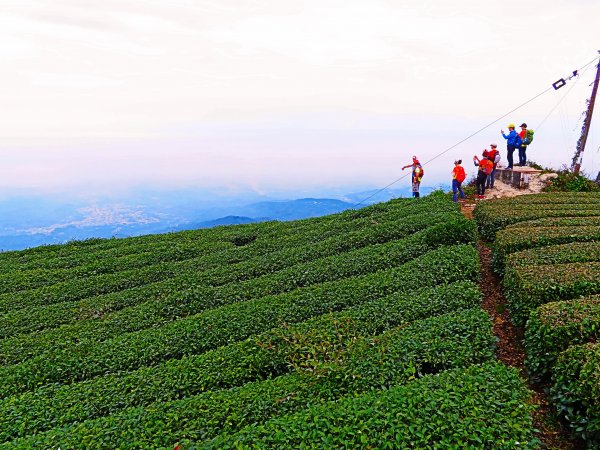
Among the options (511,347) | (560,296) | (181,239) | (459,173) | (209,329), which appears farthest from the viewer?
(181,239)

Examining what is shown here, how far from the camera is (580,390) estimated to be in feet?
21.2

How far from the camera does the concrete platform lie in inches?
978

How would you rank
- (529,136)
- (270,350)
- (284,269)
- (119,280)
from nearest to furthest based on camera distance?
(270,350), (284,269), (119,280), (529,136)

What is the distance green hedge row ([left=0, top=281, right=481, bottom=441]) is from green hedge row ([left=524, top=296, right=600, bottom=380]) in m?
1.30

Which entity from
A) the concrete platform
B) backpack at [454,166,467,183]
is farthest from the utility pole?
backpack at [454,166,467,183]

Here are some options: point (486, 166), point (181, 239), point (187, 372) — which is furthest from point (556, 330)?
point (181, 239)

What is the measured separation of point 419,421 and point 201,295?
972cm

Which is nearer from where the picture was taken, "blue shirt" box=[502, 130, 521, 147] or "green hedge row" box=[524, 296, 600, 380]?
"green hedge row" box=[524, 296, 600, 380]

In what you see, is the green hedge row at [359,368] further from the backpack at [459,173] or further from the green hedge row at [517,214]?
the backpack at [459,173]

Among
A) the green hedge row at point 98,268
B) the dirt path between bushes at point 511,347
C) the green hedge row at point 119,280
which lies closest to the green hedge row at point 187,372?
the dirt path between bushes at point 511,347

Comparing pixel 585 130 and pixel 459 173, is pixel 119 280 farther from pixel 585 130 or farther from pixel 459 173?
pixel 585 130

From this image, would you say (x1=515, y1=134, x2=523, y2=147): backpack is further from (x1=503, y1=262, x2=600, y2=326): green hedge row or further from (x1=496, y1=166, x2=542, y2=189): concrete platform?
(x1=503, y1=262, x2=600, y2=326): green hedge row

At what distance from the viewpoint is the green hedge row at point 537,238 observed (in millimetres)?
12766

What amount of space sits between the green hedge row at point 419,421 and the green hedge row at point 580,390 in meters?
0.69
